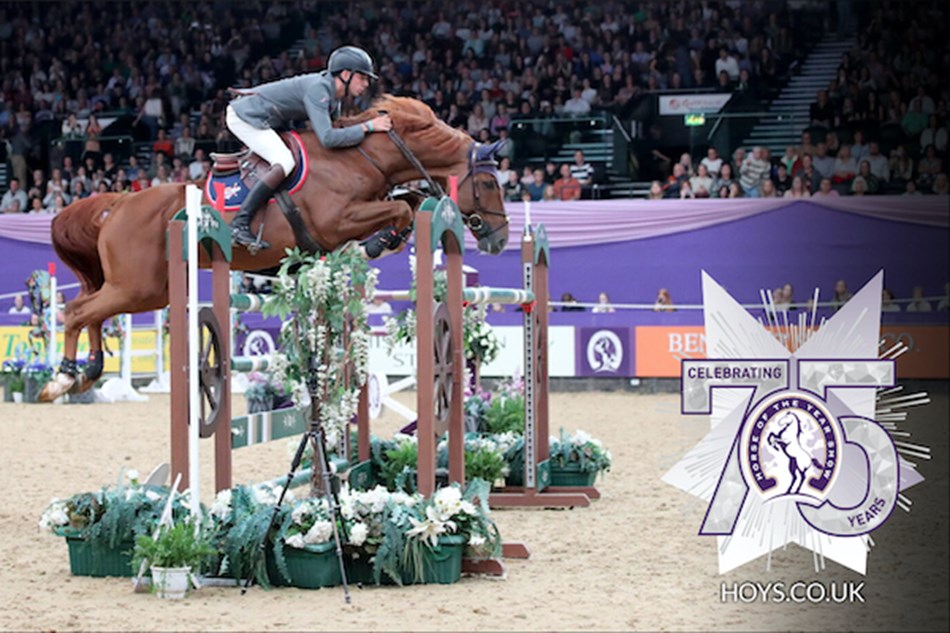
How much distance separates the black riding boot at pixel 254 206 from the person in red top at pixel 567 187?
9.78 m

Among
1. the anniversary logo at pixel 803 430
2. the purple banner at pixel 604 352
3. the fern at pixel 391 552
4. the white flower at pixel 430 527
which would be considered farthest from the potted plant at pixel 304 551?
the purple banner at pixel 604 352

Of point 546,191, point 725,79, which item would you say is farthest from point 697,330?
point 725,79

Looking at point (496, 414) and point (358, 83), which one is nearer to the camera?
point (358, 83)

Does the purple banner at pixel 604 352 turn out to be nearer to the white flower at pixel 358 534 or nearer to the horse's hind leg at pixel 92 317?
the horse's hind leg at pixel 92 317

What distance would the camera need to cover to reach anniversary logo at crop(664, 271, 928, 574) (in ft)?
13.1

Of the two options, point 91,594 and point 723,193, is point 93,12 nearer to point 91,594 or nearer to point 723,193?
point 723,193

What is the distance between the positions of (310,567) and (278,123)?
10.1ft

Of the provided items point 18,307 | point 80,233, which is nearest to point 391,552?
point 80,233

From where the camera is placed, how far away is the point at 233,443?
5586 millimetres

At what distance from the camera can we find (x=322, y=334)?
5020 millimetres

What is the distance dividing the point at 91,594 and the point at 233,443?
0.98 meters

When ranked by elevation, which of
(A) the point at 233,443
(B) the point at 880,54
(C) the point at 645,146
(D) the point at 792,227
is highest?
(B) the point at 880,54

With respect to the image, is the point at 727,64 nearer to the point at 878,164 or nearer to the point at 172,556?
the point at 878,164

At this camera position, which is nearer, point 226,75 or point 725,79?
point 725,79
